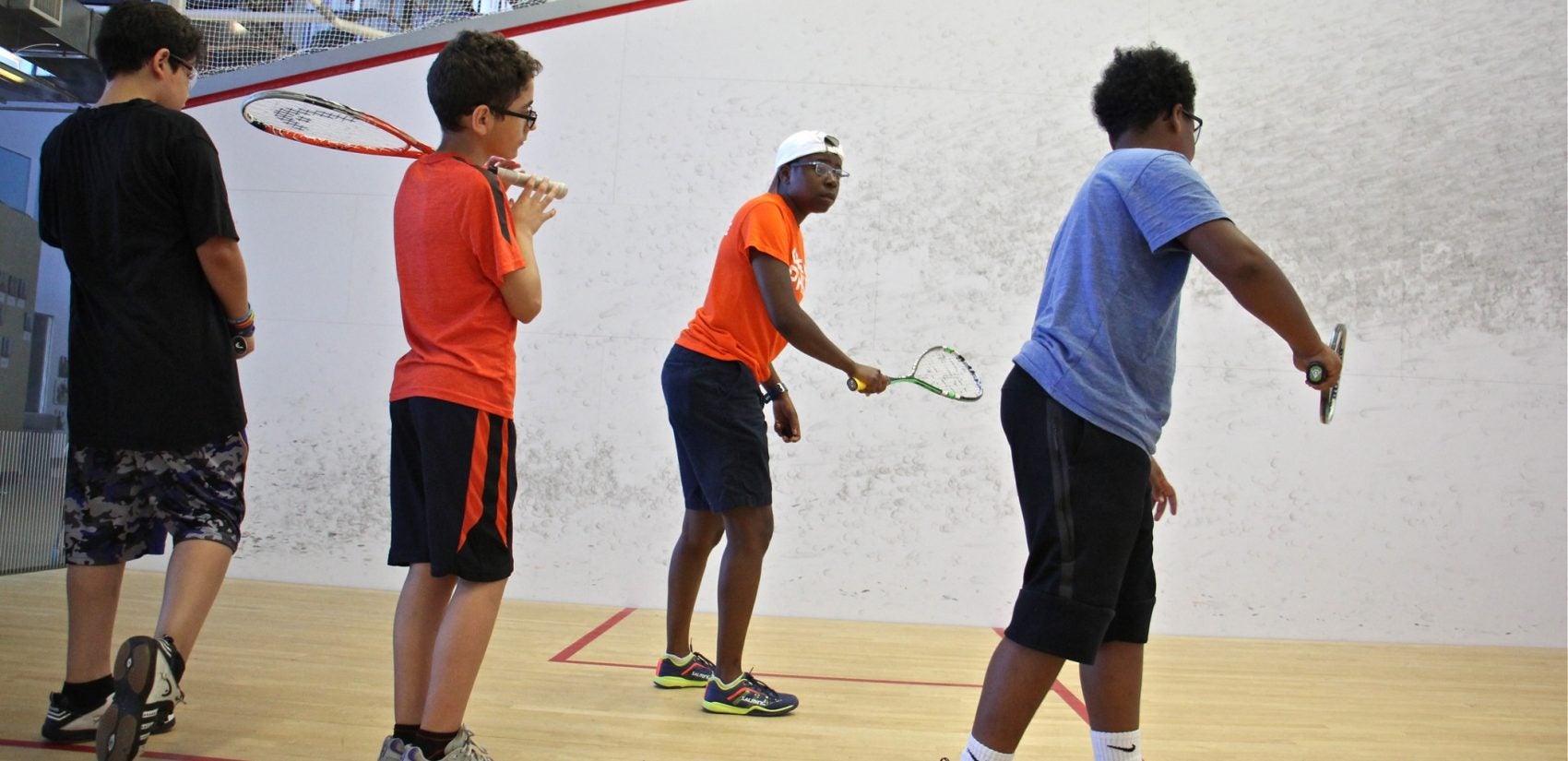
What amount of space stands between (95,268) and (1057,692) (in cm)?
195

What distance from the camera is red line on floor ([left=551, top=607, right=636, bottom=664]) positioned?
8.84 feet

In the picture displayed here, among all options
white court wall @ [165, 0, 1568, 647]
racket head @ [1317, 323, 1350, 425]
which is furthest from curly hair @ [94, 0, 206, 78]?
white court wall @ [165, 0, 1568, 647]

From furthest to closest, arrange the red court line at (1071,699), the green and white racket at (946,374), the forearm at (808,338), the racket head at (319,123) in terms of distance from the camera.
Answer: the green and white racket at (946,374) → the red court line at (1071,699) → the forearm at (808,338) → the racket head at (319,123)

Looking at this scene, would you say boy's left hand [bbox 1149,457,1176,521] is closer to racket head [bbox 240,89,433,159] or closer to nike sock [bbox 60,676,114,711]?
racket head [bbox 240,89,433,159]

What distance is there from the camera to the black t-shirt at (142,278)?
5.32 feet

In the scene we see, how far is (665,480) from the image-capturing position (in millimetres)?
3859

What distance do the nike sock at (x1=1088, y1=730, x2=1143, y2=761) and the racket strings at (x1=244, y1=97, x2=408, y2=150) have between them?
119 centimetres

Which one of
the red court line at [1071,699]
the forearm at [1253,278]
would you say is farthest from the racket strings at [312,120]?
the red court line at [1071,699]

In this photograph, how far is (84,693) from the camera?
5.50 feet

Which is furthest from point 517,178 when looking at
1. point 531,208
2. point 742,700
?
point 742,700

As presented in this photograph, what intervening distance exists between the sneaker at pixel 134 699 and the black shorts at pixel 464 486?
31 cm

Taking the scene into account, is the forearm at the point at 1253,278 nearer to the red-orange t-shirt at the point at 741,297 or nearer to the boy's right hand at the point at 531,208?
the boy's right hand at the point at 531,208

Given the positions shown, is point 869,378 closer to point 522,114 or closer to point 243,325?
point 522,114

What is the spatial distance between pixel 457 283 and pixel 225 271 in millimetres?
459
